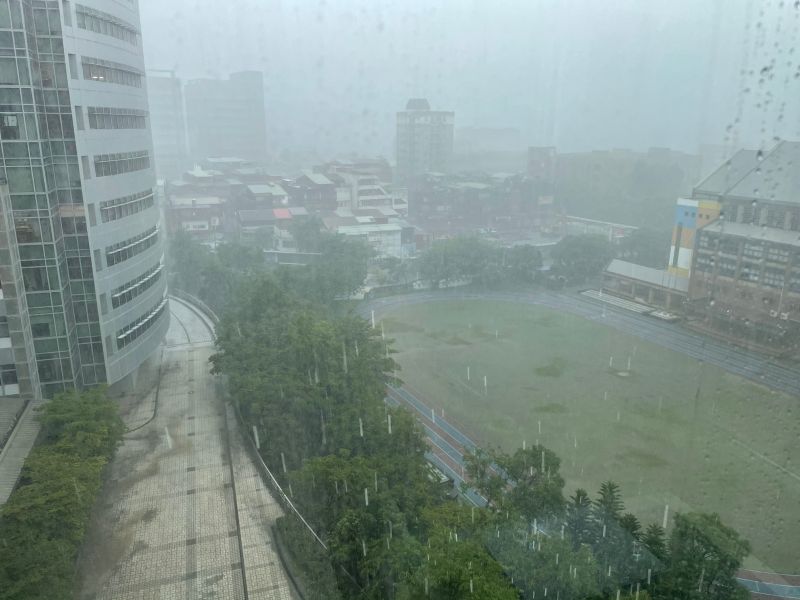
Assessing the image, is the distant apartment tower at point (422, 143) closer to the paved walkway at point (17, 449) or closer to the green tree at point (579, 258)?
the green tree at point (579, 258)

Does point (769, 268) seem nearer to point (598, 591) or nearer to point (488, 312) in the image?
point (488, 312)

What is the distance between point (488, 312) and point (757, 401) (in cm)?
489

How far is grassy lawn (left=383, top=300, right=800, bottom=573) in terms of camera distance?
4.95 meters

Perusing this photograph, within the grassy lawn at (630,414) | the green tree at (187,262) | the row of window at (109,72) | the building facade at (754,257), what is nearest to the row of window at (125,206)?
the row of window at (109,72)

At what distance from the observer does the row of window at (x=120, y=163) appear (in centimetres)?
525

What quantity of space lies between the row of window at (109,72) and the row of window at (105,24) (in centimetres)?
26

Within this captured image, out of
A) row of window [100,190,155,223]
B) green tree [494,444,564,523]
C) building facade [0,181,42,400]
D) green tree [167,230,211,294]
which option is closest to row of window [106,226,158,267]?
row of window [100,190,155,223]

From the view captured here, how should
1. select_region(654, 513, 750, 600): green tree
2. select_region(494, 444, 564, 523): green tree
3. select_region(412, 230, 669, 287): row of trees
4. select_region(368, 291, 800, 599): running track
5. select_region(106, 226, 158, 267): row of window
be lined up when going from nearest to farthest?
select_region(654, 513, 750, 600): green tree → select_region(494, 444, 564, 523): green tree → select_region(368, 291, 800, 599): running track → select_region(106, 226, 158, 267): row of window → select_region(412, 230, 669, 287): row of trees

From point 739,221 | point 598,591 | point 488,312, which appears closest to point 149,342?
point 598,591

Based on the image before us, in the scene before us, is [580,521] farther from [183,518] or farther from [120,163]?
[120,163]

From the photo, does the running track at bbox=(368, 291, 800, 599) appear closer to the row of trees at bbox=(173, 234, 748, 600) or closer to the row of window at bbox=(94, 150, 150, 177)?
the row of trees at bbox=(173, 234, 748, 600)

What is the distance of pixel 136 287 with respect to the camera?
604cm

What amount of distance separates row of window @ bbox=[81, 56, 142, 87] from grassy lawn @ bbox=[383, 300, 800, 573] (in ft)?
15.6

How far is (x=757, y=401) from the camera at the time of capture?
6.88m
